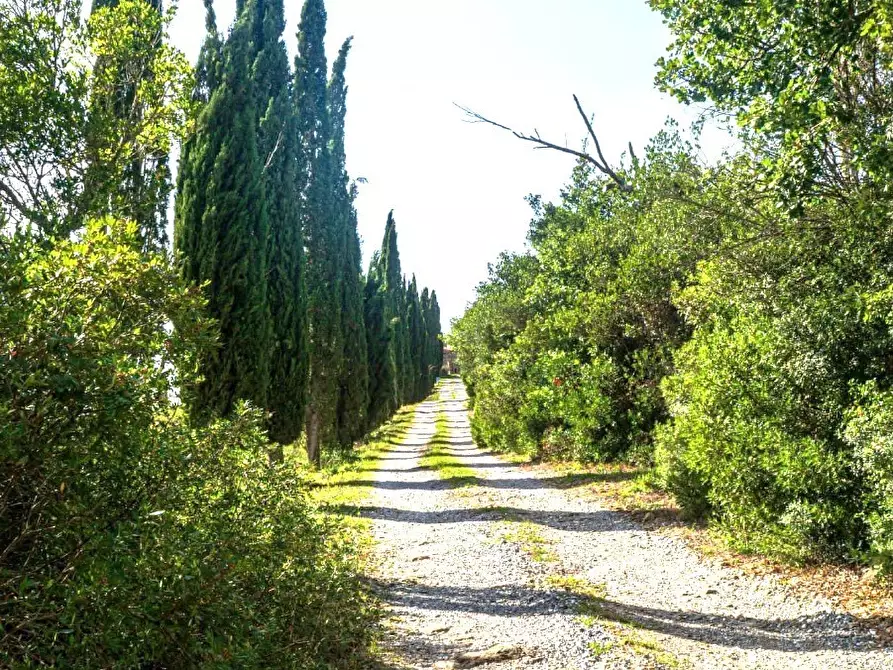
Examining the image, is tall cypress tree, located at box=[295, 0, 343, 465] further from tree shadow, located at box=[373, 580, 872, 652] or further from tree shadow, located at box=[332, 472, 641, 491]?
tree shadow, located at box=[373, 580, 872, 652]

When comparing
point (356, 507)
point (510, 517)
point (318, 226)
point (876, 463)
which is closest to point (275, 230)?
point (318, 226)

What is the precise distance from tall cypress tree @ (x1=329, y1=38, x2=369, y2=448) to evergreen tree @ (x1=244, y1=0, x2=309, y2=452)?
21.6 feet

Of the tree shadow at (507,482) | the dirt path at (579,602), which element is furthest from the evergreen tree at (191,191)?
the tree shadow at (507,482)

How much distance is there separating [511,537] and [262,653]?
21.1 feet

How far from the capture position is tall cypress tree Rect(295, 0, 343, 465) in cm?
2270

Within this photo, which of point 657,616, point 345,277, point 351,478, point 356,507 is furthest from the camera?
point 345,277

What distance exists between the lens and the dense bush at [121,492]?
2562 mm

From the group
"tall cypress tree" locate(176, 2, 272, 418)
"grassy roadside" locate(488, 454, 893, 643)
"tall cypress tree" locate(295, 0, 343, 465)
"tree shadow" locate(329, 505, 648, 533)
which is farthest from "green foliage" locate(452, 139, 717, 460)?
"tall cypress tree" locate(176, 2, 272, 418)

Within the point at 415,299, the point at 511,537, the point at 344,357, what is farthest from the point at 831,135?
the point at 415,299

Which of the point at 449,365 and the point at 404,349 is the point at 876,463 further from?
the point at 449,365

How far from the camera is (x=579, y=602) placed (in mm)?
6586

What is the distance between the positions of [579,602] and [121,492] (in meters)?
4.93

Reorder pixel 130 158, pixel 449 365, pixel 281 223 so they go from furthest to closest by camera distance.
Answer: pixel 449 365 → pixel 281 223 → pixel 130 158

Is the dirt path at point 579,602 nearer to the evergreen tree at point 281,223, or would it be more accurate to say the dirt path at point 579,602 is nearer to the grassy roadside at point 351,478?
the grassy roadside at point 351,478
